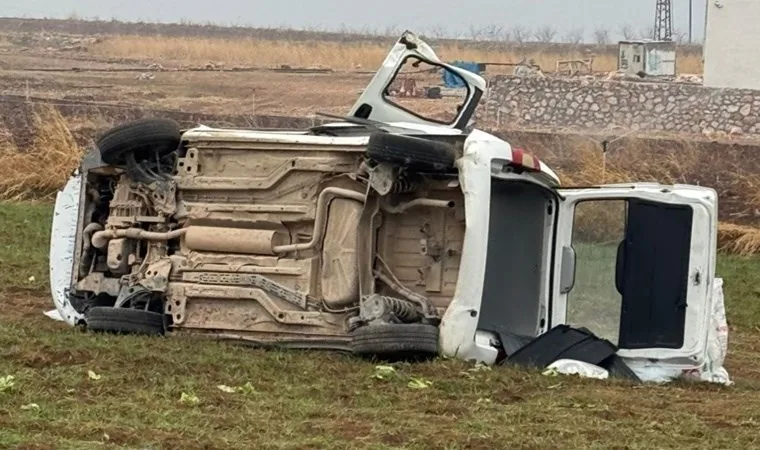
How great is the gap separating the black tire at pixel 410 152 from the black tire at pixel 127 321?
5.39 ft

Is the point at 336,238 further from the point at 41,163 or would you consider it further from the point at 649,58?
the point at 649,58

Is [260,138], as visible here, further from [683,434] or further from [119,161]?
[683,434]

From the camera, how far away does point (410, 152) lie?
8.74 metres

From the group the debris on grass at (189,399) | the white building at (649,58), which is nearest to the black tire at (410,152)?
the debris on grass at (189,399)

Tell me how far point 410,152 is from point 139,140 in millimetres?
1764

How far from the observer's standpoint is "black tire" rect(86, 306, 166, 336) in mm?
9070

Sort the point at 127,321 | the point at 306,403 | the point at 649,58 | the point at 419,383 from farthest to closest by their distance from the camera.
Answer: the point at 649,58, the point at 127,321, the point at 419,383, the point at 306,403

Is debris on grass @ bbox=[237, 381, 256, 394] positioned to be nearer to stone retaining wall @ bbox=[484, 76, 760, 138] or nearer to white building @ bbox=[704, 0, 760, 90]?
stone retaining wall @ bbox=[484, 76, 760, 138]

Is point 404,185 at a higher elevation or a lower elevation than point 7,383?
higher

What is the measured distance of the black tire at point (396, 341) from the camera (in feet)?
27.9

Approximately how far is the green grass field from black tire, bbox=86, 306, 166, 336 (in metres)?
0.20

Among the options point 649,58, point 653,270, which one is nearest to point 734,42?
point 649,58

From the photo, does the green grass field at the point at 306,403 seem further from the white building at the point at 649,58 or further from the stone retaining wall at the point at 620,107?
the white building at the point at 649,58

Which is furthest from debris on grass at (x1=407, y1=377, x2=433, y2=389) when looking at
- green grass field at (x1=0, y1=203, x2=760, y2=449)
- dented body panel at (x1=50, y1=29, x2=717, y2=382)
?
dented body panel at (x1=50, y1=29, x2=717, y2=382)
